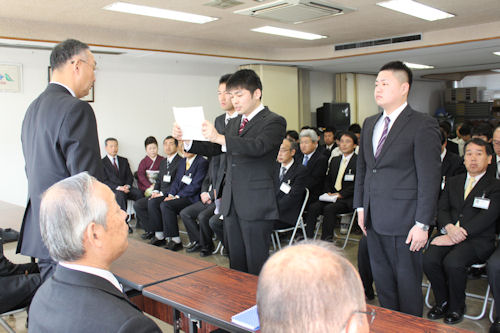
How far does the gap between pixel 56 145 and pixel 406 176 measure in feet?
5.75

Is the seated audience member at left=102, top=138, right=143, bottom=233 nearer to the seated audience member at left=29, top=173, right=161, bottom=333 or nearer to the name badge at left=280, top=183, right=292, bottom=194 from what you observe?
the name badge at left=280, top=183, right=292, bottom=194

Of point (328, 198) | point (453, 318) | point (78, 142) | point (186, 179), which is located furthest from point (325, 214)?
point (78, 142)

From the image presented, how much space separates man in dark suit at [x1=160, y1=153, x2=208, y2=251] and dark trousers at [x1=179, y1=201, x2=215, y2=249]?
0.18m

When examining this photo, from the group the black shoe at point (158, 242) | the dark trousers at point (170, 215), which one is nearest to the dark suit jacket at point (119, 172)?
the black shoe at point (158, 242)

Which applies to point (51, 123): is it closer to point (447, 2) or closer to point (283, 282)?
point (283, 282)

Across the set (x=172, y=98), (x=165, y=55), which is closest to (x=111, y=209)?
(x=165, y=55)

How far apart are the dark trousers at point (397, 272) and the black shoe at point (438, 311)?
0.79 meters

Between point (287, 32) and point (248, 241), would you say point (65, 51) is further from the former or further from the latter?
point (287, 32)

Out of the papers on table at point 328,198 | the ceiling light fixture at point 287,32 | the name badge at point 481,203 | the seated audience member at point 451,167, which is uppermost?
the ceiling light fixture at point 287,32

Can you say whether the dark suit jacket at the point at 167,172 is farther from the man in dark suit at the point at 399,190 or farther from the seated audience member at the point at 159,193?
the man in dark suit at the point at 399,190

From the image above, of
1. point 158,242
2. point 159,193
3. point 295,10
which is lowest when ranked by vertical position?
point 158,242

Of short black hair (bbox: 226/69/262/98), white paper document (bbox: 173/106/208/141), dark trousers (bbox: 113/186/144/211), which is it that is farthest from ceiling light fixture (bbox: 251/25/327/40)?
white paper document (bbox: 173/106/208/141)

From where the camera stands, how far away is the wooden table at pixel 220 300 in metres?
1.48

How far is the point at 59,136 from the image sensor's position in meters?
1.83
